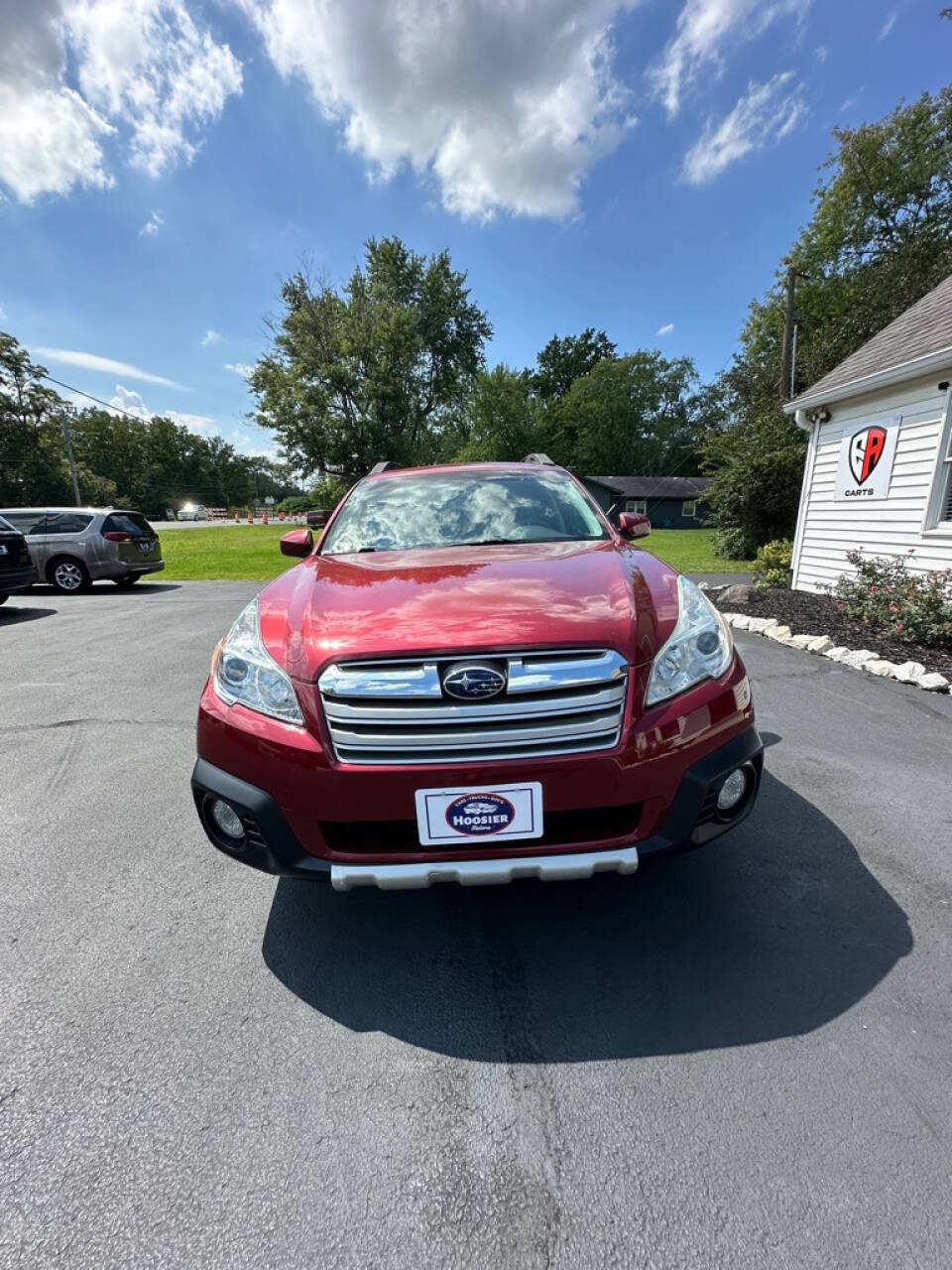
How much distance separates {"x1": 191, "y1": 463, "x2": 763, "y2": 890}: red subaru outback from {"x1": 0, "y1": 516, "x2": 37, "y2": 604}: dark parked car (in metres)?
8.23

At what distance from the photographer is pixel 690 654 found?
1751 millimetres

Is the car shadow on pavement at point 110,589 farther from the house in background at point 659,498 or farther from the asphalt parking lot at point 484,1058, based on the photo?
the house in background at point 659,498

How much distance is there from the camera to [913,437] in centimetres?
690

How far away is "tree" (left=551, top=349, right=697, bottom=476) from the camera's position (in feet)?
165

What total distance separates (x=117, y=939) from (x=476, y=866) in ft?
4.51

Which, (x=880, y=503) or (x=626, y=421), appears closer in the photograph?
(x=880, y=503)

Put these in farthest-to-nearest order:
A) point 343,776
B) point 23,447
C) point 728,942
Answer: point 23,447 → point 728,942 → point 343,776

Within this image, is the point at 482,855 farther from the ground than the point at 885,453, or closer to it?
closer to it

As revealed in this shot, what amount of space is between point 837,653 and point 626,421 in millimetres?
50906

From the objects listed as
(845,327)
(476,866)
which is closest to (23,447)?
(845,327)

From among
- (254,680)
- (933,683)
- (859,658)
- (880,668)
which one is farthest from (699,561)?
(254,680)

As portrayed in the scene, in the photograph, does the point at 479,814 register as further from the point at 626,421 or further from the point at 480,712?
the point at 626,421

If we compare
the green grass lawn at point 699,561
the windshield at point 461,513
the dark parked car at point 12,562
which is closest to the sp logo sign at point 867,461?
the green grass lawn at point 699,561

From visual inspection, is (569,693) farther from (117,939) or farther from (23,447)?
(23,447)
